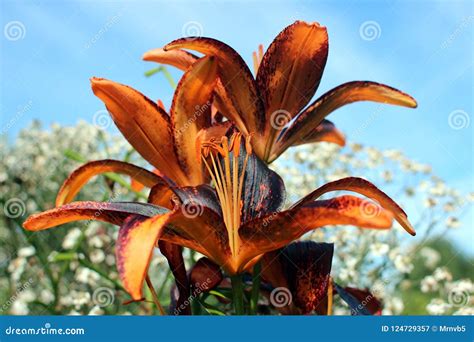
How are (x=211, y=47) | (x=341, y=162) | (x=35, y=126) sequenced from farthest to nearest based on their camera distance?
(x=35, y=126) → (x=341, y=162) → (x=211, y=47)

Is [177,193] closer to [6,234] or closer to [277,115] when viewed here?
[277,115]

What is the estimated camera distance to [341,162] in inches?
81.7

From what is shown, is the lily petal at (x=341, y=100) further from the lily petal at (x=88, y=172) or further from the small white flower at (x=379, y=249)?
the small white flower at (x=379, y=249)

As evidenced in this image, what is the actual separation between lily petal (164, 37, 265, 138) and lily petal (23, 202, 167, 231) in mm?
198

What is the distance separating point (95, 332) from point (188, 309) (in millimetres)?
114

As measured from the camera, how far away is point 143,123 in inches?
28.5

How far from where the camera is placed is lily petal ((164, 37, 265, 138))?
0.69 meters

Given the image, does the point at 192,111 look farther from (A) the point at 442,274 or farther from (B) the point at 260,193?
(A) the point at 442,274

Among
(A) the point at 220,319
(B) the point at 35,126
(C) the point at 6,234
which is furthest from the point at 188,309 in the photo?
(B) the point at 35,126

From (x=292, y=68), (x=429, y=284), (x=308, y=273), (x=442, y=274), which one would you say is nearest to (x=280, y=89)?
(x=292, y=68)

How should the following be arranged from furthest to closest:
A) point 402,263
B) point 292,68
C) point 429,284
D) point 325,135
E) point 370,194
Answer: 1. point 429,284
2. point 402,263
3. point 325,135
4. point 292,68
5. point 370,194

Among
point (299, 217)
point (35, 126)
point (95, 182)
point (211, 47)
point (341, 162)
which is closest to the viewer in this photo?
point (299, 217)

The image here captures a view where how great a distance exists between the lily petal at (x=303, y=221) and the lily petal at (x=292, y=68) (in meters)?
0.19

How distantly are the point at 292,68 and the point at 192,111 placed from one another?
137 millimetres
